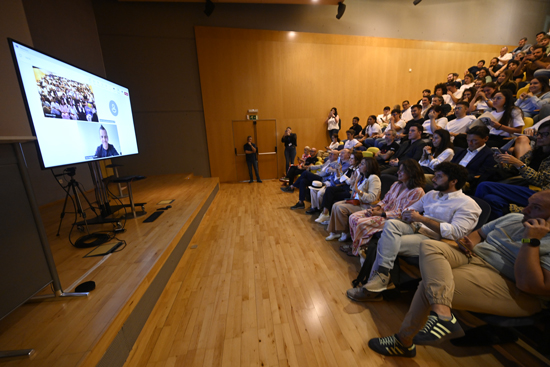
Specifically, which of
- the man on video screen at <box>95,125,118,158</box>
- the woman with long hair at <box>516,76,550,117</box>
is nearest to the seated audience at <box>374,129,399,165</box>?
the woman with long hair at <box>516,76,550,117</box>

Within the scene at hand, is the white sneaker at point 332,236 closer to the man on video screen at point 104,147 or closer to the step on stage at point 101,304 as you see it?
the step on stage at point 101,304

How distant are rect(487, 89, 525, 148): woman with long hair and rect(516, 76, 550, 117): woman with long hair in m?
0.65

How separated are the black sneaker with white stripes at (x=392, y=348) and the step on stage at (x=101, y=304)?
1.46m

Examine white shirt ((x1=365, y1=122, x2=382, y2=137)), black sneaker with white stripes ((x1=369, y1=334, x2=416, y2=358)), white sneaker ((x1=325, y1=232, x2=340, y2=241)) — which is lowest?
white sneaker ((x1=325, y1=232, x2=340, y2=241))

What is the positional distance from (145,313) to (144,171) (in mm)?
5203

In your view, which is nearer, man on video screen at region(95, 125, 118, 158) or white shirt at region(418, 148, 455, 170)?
man on video screen at region(95, 125, 118, 158)

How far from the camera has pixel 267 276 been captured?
2.00 m

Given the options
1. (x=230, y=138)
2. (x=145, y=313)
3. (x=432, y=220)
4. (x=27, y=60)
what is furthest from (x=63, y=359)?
(x=230, y=138)

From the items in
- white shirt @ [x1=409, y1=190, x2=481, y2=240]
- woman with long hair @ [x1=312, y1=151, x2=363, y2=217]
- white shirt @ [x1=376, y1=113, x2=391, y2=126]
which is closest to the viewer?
white shirt @ [x1=409, y1=190, x2=481, y2=240]

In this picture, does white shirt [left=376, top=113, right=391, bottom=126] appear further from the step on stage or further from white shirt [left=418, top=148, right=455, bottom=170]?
the step on stage

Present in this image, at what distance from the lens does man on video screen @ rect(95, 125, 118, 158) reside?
8.06ft

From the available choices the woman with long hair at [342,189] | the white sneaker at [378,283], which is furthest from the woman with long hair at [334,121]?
the white sneaker at [378,283]

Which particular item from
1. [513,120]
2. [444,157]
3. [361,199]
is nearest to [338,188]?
[361,199]

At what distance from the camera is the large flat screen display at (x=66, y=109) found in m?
1.63
